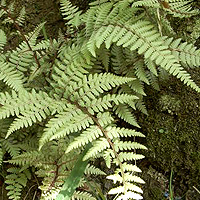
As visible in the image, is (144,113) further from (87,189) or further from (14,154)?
(14,154)

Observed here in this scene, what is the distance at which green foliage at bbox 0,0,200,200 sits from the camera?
99.2 inches

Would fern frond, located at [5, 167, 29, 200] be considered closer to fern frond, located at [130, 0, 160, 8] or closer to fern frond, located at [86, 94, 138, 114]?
fern frond, located at [86, 94, 138, 114]

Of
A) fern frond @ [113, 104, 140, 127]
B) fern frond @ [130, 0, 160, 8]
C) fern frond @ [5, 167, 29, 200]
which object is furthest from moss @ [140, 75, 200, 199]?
fern frond @ [5, 167, 29, 200]

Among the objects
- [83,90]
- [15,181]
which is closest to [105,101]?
[83,90]

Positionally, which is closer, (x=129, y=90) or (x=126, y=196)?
(x=126, y=196)

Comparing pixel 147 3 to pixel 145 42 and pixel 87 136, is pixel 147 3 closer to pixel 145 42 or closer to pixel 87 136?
pixel 145 42

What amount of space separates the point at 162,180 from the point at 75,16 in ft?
6.03

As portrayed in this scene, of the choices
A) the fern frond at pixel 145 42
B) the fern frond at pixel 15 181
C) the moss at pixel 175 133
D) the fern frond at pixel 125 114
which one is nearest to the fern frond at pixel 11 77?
the fern frond at pixel 145 42

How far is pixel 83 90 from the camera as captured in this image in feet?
9.61

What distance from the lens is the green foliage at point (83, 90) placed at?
252 centimetres

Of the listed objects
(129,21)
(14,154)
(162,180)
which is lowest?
(162,180)

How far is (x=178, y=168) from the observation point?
321cm

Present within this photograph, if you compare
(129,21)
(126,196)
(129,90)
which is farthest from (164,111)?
(126,196)

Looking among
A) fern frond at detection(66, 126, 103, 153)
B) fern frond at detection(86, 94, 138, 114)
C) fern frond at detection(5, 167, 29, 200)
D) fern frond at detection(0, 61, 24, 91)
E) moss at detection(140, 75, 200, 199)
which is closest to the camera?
fern frond at detection(66, 126, 103, 153)
